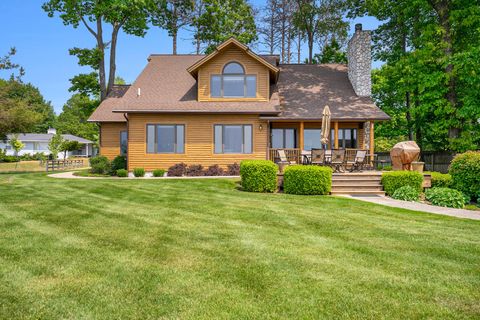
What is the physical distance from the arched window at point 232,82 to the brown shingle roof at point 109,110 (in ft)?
21.0

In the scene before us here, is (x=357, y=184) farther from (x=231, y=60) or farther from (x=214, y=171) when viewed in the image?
(x=231, y=60)

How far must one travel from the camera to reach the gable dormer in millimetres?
18125

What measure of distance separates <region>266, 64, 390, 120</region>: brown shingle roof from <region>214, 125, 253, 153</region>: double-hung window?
207 cm

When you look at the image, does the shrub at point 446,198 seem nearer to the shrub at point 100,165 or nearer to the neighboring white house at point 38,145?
the shrub at point 100,165

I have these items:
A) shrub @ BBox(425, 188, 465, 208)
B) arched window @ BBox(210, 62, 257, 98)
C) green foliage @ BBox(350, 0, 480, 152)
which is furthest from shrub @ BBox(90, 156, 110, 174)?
green foliage @ BBox(350, 0, 480, 152)

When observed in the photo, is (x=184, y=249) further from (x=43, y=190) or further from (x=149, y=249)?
(x=43, y=190)

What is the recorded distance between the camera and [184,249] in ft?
16.3

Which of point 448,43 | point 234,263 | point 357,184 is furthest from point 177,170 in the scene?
point 448,43

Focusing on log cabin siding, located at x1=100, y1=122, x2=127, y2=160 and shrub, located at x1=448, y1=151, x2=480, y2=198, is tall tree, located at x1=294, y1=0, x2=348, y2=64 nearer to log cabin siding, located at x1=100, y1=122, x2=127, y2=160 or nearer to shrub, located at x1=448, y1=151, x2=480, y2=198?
log cabin siding, located at x1=100, y1=122, x2=127, y2=160

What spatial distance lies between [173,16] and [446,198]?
28.1m

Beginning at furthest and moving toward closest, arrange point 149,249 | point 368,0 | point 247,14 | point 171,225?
point 247,14 < point 368,0 < point 171,225 < point 149,249

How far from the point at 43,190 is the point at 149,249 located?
8.28m

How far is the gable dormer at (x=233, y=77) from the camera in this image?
714 inches

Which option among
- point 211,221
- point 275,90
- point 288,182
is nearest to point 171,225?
point 211,221
